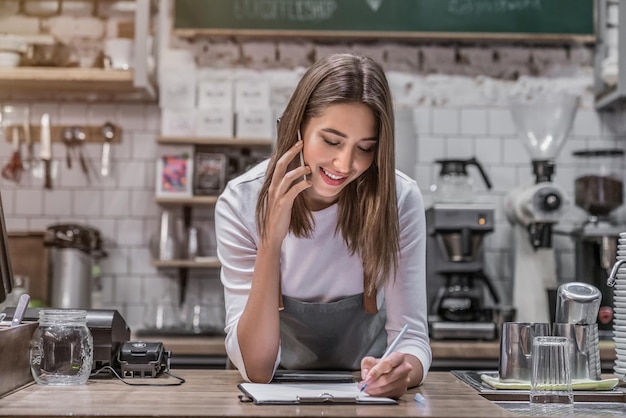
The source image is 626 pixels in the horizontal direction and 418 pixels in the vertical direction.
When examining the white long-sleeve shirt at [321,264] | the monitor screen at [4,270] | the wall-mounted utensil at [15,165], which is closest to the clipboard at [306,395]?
the white long-sleeve shirt at [321,264]

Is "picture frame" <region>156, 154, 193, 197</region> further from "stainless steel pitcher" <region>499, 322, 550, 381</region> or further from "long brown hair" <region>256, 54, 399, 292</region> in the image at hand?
"stainless steel pitcher" <region>499, 322, 550, 381</region>

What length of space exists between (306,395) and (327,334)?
24.9 inches

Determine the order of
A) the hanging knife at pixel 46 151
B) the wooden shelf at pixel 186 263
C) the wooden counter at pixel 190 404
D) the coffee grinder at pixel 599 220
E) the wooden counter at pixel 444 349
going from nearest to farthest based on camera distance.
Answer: the wooden counter at pixel 190 404
the wooden counter at pixel 444 349
the coffee grinder at pixel 599 220
the wooden shelf at pixel 186 263
the hanging knife at pixel 46 151

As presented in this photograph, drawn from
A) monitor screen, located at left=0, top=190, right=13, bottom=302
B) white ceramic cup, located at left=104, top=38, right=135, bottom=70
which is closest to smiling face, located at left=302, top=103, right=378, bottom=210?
monitor screen, located at left=0, top=190, right=13, bottom=302

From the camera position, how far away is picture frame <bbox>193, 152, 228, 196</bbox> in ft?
14.2

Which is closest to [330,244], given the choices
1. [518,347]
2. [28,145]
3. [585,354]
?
[518,347]

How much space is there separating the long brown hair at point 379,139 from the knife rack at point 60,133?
2447 millimetres

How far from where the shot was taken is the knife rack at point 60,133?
14.8 feet

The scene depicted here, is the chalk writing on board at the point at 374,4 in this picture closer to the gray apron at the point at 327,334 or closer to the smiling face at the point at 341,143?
the gray apron at the point at 327,334

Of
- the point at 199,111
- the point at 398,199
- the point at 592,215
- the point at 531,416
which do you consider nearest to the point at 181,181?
the point at 199,111

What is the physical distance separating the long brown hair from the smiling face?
20 millimetres

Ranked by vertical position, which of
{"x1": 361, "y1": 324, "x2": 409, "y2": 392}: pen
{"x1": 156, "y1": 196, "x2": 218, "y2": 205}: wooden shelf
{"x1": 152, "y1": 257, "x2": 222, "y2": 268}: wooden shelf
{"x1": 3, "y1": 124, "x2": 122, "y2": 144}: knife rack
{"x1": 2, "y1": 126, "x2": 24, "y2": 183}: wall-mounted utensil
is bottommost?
{"x1": 361, "y1": 324, "x2": 409, "y2": 392}: pen

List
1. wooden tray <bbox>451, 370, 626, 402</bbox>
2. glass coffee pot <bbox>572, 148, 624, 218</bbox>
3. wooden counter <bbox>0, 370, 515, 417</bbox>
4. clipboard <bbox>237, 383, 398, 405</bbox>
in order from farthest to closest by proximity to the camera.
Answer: glass coffee pot <bbox>572, 148, 624, 218</bbox>
wooden tray <bbox>451, 370, 626, 402</bbox>
clipboard <bbox>237, 383, 398, 405</bbox>
wooden counter <bbox>0, 370, 515, 417</bbox>

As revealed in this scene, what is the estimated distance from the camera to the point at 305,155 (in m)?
2.17
